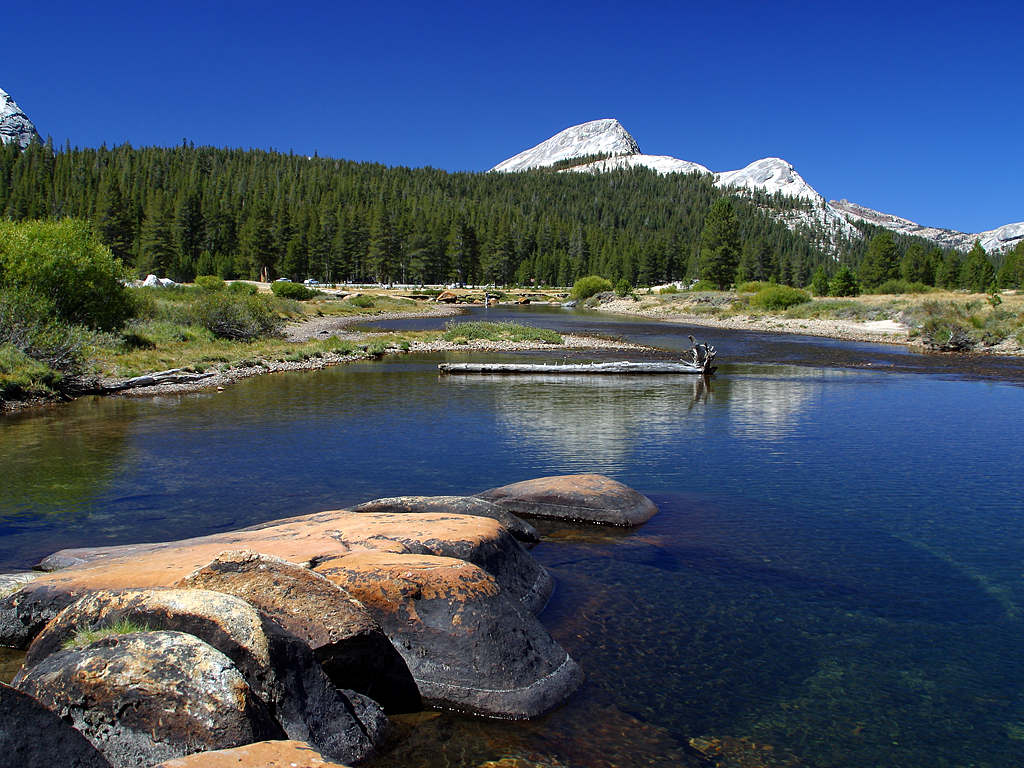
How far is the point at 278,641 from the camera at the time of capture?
6090 mm

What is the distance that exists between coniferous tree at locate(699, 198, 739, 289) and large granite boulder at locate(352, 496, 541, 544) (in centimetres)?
12051

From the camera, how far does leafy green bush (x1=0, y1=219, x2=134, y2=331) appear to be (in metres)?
32.9

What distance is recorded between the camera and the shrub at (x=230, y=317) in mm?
45219

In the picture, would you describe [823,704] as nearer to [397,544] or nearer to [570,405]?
[397,544]

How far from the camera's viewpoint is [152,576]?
7633 millimetres

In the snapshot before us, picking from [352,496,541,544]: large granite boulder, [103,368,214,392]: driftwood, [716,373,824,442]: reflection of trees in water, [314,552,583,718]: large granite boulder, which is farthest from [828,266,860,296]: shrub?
[314,552,583,718]: large granite boulder

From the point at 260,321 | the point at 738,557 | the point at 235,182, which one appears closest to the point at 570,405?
the point at 738,557

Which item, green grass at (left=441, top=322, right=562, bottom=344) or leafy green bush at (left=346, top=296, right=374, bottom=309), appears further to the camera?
leafy green bush at (left=346, top=296, right=374, bottom=309)

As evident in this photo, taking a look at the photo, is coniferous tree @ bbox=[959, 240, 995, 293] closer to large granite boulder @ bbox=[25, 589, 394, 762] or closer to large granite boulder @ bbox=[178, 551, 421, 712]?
large granite boulder @ bbox=[178, 551, 421, 712]

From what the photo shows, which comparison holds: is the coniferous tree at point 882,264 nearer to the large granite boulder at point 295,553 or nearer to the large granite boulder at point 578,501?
the large granite boulder at point 578,501

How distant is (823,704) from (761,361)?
37968 mm

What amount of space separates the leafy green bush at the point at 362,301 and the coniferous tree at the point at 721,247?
62.1 m

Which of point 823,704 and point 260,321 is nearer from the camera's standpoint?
point 823,704

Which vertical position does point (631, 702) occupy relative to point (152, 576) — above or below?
below
